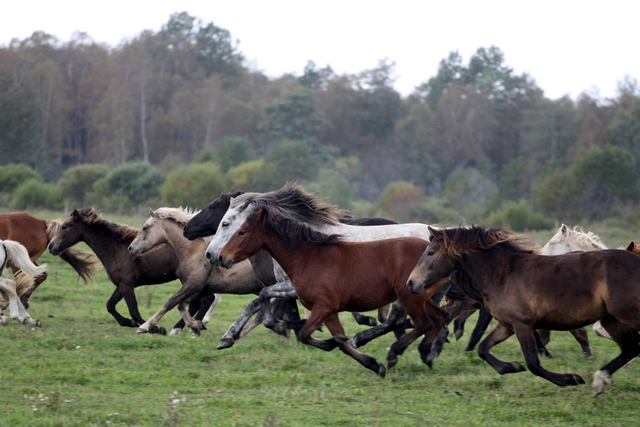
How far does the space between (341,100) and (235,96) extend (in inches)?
422

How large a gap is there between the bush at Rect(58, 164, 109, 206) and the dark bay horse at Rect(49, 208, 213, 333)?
30.2 meters

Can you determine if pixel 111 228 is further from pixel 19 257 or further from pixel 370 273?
pixel 370 273

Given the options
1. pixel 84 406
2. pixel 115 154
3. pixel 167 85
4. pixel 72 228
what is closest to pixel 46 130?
pixel 115 154

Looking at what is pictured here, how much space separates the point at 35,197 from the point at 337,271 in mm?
30320

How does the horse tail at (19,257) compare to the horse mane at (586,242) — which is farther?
the horse tail at (19,257)

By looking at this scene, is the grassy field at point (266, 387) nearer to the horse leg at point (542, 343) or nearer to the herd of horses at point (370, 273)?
the horse leg at point (542, 343)

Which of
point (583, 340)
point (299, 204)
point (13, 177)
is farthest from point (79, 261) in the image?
point (13, 177)

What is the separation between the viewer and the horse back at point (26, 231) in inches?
441

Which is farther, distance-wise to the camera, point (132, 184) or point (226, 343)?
point (132, 184)

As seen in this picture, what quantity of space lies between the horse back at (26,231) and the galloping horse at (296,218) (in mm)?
5096

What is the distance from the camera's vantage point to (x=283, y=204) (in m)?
7.70

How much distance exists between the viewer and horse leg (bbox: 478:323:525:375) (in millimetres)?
6074

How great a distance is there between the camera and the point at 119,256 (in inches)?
372

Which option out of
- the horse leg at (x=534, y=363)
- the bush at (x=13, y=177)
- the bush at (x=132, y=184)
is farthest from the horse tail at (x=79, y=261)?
the bush at (x=132, y=184)
